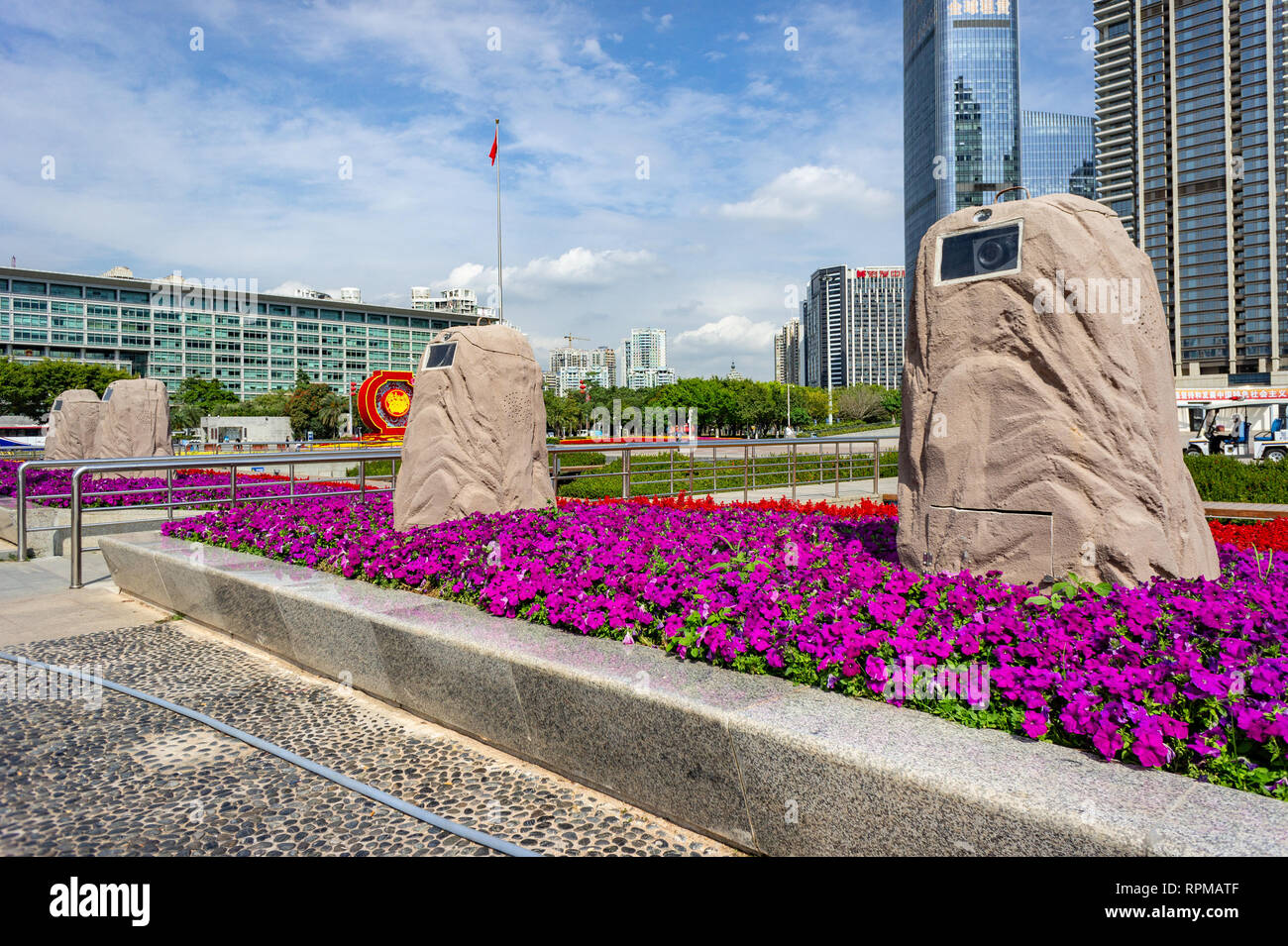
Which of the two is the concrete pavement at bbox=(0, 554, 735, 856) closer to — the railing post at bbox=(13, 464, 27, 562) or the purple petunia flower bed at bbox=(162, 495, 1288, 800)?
the purple petunia flower bed at bbox=(162, 495, 1288, 800)

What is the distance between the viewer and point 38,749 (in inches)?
146

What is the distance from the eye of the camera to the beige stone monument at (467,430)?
6.47 metres

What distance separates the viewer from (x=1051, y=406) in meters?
3.72

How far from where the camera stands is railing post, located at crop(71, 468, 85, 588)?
24.8 ft

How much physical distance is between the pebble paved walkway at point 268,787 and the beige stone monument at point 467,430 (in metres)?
2.05

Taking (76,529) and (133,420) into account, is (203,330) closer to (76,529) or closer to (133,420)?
(133,420)

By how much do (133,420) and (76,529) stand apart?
306 inches

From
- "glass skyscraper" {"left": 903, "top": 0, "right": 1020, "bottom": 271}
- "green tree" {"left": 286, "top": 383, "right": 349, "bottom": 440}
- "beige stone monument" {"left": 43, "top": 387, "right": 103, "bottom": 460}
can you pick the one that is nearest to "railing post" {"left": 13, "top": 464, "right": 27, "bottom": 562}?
"beige stone monument" {"left": 43, "top": 387, "right": 103, "bottom": 460}

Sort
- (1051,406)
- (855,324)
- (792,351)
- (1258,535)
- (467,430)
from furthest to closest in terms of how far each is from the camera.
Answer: (792,351), (855,324), (1258,535), (467,430), (1051,406)

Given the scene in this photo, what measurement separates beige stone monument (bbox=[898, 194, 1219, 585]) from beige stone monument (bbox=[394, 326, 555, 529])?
368 cm

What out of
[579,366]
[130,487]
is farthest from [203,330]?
[130,487]

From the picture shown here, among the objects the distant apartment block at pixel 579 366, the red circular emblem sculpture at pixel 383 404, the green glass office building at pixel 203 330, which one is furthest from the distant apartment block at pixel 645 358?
the red circular emblem sculpture at pixel 383 404

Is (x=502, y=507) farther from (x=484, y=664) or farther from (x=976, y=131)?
(x=976, y=131)
